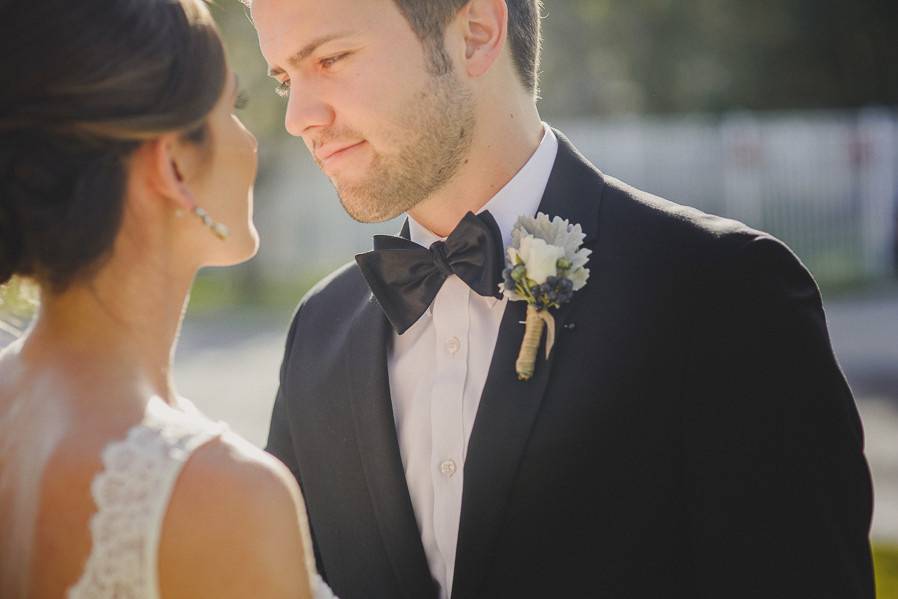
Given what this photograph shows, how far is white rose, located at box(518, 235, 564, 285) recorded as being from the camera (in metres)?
2.37

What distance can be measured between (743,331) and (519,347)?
1.63 ft

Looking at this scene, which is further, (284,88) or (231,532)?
(284,88)

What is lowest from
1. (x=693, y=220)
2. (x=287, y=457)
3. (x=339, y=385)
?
(x=287, y=457)

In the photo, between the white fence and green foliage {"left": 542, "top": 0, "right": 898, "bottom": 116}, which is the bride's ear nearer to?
the white fence

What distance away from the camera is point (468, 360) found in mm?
2574

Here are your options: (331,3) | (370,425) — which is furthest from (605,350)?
(331,3)

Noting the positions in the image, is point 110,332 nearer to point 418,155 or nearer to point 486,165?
point 418,155

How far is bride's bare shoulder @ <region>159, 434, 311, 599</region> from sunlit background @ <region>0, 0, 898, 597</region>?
434cm

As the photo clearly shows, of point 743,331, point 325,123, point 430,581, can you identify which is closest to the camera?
point 743,331

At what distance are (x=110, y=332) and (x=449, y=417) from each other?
34.7 inches

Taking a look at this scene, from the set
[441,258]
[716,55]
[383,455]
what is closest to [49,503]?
[383,455]

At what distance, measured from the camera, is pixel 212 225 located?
6.44 feet

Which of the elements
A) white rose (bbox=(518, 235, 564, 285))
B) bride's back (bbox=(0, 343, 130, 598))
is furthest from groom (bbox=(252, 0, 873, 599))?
bride's back (bbox=(0, 343, 130, 598))

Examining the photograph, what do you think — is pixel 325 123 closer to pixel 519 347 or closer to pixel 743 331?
pixel 519 347
